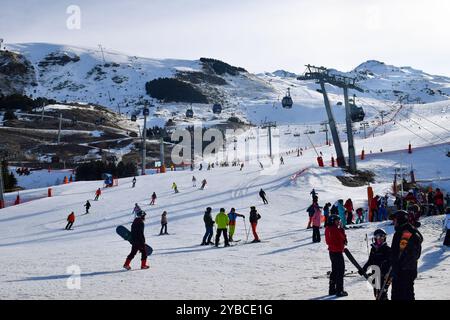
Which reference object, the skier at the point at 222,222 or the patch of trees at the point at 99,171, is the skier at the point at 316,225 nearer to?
the skier at the point at 222,222

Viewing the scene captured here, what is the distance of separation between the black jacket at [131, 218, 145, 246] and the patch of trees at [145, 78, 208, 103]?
139 metres

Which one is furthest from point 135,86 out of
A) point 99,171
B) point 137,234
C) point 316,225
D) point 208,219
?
point 137,234

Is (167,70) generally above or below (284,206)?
above

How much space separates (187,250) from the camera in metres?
17.0

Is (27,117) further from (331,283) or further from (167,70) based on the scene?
(331,283)

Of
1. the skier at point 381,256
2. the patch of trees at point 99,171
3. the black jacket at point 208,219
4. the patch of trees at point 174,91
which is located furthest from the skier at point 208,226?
the patch of trees at point 174,91

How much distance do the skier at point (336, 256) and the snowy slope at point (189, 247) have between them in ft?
1.06

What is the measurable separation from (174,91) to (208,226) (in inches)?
5499

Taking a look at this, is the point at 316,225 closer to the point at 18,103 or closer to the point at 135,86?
the point at 18,103

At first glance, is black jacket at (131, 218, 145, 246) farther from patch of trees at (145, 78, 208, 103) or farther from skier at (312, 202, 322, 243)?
patch of trees at (145, 78, 208, 103)

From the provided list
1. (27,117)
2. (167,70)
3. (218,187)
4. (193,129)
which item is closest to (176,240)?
(218,187)

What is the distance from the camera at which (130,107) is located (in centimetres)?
14575

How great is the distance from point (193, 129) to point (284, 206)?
7290 centimetres

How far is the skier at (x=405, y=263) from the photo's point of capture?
7168mm
